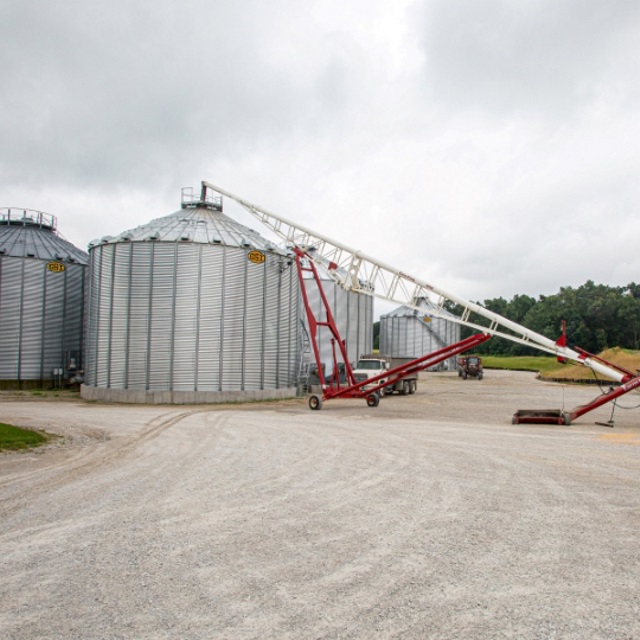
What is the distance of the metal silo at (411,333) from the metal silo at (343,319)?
22.6 m

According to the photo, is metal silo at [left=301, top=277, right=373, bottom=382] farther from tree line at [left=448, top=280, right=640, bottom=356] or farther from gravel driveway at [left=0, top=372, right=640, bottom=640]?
tree line at [left=448, top=280, right=640, bottom=356]

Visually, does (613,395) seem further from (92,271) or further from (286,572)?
(92,271)

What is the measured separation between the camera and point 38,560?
669cm

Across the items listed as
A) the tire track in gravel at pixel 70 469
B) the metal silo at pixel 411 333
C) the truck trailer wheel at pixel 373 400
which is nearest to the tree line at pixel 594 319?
the metal silo at pixel 411 333

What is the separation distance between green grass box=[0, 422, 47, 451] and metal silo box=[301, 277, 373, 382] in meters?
21.6

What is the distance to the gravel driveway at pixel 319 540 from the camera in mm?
5316

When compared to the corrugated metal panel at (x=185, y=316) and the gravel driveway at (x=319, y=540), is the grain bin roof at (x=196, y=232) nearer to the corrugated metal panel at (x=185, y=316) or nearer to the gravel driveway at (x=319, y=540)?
the corrugated metal panel at (x=185, y=316)

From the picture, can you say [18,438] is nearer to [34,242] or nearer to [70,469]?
[70,469]

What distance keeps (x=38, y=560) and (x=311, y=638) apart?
3780 millimetres

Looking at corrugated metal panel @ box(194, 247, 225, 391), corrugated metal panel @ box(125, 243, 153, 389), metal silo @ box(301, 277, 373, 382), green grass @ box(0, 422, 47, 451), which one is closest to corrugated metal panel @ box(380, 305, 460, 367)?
metal silo @ box(301, 277, 373, 382)

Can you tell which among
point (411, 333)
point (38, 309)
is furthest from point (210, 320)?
point (411, 333)

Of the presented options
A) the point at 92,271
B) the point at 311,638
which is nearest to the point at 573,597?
the point at 311,638

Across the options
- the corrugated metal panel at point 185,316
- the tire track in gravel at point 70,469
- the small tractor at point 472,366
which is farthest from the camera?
the small tractor at point 472,366

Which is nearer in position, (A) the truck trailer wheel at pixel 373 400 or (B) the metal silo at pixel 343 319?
(A) the truck trailer wheel at pixel 373 400
